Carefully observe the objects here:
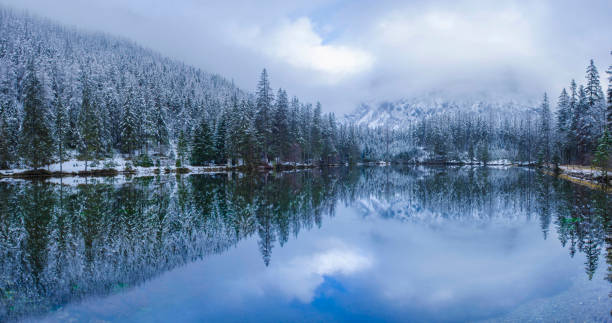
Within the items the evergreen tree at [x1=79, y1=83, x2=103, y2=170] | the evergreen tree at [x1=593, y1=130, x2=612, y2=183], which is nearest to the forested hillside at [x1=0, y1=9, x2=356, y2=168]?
the evergreen tree at [x1=79, y1=83, x2=103, y2=170]

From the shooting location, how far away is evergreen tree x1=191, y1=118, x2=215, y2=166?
63094mm

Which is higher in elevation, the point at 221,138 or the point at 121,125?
the point at 121,125

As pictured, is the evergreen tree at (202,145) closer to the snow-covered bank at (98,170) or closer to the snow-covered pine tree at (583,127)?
the snow-covered bank at (98,170)

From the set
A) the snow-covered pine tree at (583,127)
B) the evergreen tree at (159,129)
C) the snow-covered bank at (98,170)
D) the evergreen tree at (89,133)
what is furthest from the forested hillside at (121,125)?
the snow-covered pine tree at (583,127)

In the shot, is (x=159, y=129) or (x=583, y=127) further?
(x=159, y=129)

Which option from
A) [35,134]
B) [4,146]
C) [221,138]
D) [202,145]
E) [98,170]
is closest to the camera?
[4,146]

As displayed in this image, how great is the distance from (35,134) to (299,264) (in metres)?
52.2

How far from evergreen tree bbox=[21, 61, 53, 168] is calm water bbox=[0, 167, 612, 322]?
31715 millimetres

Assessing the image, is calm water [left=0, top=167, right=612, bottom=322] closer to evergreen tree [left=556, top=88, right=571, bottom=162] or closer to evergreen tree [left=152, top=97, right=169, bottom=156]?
evergreen tree [left=152, top=97, right=169, bottom=156]

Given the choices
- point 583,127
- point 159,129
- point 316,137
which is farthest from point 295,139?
point 583,127

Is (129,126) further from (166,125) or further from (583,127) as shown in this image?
(583,127)

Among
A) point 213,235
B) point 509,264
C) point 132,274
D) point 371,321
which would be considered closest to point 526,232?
point 509,264

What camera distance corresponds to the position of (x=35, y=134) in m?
46.5

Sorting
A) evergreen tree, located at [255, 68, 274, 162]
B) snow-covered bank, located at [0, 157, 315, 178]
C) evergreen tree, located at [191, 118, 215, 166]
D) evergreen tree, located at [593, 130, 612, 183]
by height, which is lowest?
snow-covered bank, located at [0, 157, 315, 178]
